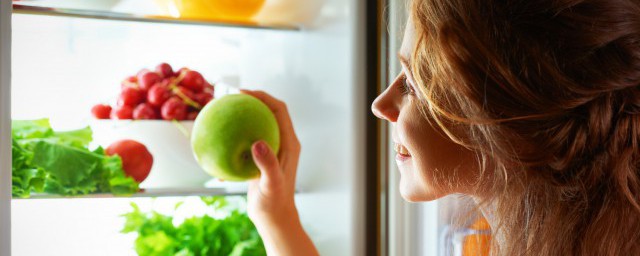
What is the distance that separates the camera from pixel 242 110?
3.71ft

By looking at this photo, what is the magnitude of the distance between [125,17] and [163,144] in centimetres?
24

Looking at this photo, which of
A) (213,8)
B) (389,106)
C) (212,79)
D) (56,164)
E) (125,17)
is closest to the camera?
(389,106)

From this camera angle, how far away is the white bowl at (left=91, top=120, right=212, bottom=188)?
1.24 m

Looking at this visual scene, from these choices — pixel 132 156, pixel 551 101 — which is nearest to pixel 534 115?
pixel 551 101

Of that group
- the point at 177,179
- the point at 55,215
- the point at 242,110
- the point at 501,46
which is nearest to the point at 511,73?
the point at 501,46

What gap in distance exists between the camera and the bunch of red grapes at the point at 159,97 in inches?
49.9

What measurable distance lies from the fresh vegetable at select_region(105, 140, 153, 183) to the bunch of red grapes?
8cm

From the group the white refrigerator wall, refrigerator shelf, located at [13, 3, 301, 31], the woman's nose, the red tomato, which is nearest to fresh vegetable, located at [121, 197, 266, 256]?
the white refrigerator wall

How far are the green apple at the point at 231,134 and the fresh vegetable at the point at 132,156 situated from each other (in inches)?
4.3

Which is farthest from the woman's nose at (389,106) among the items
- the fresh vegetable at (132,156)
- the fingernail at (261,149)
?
the fresh vegetable at (132,156)

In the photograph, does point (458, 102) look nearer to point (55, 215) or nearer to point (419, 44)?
point (419, 44)

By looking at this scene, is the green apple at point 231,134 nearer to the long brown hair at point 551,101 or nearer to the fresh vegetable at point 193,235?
the fresh vegetable at point 193,235

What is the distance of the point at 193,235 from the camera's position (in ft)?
4.21

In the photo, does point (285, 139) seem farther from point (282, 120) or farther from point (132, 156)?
point (132, 156)
